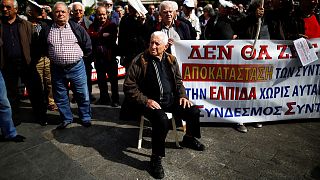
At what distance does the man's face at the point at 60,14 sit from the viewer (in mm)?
3922

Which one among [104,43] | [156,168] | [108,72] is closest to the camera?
[156,168]

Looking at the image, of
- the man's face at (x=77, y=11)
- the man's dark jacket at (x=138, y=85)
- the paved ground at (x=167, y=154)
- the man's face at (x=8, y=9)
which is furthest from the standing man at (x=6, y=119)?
the man's dark jacket at (x=138, y=85)

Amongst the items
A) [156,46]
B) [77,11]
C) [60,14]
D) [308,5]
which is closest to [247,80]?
[308,5]

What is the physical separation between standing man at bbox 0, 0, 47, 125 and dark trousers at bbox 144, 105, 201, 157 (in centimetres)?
222

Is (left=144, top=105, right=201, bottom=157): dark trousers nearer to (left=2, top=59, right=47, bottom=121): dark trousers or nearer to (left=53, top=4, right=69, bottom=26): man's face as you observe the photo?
(left=53, top=4, right=69, bottom=26): man's face

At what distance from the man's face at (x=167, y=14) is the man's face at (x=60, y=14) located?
141 cm

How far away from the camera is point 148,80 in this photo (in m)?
3.46

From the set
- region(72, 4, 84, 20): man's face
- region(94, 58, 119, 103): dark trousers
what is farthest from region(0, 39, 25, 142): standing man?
region(94, 58, 119, 103): dark trousers

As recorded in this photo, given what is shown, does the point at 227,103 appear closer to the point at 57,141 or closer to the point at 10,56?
the point at 57,141

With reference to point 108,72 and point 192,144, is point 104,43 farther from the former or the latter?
point 192,144

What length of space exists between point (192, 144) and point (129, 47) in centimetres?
210

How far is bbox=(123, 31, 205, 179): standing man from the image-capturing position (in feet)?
11.0

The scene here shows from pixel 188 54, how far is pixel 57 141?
2349 mm

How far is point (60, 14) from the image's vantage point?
3.94 m
